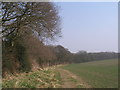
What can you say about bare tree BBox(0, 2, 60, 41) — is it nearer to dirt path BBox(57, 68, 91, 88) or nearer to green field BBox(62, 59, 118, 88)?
dirt path BBox(57, 68, 91, 88)

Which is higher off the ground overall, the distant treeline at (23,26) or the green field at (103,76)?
the distant treeline at (23,26)

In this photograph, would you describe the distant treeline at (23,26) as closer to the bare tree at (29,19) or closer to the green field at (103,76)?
the bare tree at (29,19)

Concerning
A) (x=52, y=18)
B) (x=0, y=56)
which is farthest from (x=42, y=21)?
(x=0, y=56)

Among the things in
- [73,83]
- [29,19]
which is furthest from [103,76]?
[29,19]

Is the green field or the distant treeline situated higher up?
the distant treeline

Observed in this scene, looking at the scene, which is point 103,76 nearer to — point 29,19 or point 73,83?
point 73,83

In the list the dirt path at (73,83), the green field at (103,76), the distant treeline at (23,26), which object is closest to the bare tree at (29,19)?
the distant treeline at (23,26)

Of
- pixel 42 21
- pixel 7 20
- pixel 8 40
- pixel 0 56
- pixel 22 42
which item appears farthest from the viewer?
pixel 22 42

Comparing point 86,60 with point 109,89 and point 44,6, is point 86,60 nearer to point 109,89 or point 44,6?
point 44,6

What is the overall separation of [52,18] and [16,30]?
3.60 m

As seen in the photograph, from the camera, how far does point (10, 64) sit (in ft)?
53.6

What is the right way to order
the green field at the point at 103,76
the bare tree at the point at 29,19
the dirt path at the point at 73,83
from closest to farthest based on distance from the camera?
the dirt path at the point at 73,83, the green field at the point at 103,76, the bare tree at the point at 29,19

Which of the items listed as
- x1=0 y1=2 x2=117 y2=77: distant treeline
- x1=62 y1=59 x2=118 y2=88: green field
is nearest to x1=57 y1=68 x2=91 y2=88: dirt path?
x1=62 y1=59 x2=118 y2=88: green field

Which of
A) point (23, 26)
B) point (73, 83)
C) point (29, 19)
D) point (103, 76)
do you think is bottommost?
point (103, 76)
